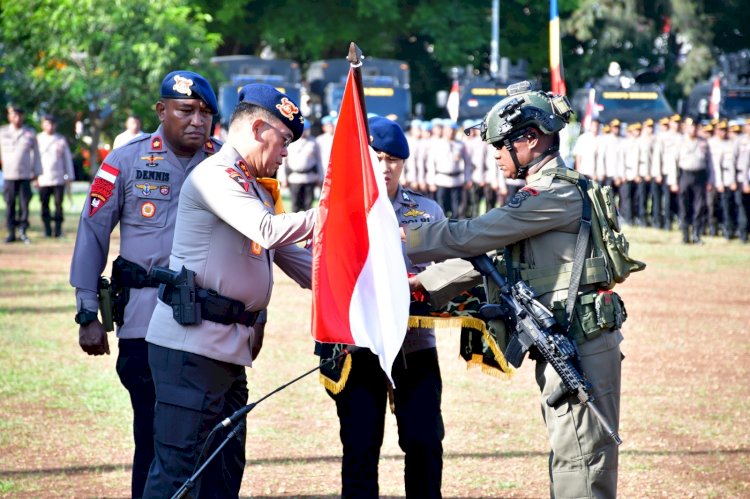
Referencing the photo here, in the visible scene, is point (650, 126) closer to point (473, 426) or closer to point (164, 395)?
point (473, 426)

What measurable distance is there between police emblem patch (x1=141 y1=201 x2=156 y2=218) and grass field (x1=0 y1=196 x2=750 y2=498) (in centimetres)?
173

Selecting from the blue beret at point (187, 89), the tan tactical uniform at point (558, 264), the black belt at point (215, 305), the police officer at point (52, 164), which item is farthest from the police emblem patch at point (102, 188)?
the police officer at point (52, 164)

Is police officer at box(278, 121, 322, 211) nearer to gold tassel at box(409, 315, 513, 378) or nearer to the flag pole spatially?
gold tassel at box(409, 315, 513, 378)

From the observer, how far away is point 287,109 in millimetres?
5039

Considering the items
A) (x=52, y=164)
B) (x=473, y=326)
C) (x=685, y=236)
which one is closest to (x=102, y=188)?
(x=473, y=326)

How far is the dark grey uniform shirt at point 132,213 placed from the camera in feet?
19.5

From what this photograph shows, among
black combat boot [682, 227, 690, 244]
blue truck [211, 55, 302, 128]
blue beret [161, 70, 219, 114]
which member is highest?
blue truck [211, 55, 302, 128]

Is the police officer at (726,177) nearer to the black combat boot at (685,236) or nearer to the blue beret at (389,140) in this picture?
the black combat boot at (685,236)

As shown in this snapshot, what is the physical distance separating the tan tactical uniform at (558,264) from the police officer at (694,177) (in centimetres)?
1973

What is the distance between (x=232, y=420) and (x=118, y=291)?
1.42m

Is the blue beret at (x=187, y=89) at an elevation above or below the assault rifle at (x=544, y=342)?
above

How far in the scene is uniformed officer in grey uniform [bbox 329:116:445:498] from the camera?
19.1 feet

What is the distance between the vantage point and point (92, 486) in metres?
7.01

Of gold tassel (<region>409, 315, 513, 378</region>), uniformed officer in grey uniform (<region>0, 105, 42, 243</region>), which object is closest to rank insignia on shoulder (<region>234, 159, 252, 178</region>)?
gold tassel (<region>409, 315, 513, 378</region>)
